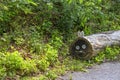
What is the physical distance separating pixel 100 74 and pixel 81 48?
115 cm

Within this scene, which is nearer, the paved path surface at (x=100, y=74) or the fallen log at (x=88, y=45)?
the paved path surface at (x=100, y=74)

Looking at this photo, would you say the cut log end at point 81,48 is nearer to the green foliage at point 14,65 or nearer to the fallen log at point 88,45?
the fallen log at point 88,45

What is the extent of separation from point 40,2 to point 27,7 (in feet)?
1.54

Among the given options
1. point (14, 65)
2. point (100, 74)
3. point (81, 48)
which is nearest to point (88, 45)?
point (81, 48)

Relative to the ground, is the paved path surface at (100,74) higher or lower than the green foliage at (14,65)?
lower

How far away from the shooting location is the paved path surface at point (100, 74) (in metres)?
7.12

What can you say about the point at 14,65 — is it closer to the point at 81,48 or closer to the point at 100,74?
the point at 100,74

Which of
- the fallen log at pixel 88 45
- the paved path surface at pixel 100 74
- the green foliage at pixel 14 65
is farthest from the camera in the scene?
the fallen log at pixel 88 45

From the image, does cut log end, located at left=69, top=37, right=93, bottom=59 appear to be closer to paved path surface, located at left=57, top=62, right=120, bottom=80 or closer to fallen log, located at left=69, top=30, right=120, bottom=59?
fallen log, located at left=69, top=30, right=120, bottom=59

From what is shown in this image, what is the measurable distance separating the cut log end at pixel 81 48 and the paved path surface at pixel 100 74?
0.42 meters


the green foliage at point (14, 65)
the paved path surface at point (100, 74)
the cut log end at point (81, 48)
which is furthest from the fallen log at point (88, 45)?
the green foliage at point (14, 65)

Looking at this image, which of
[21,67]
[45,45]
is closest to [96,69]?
[45,45]

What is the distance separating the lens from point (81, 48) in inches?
330

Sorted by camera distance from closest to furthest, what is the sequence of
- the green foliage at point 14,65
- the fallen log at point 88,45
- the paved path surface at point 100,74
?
the green foliage at point 14,65
the paved path surface at point 100,74
the fallen log at point 88,45
